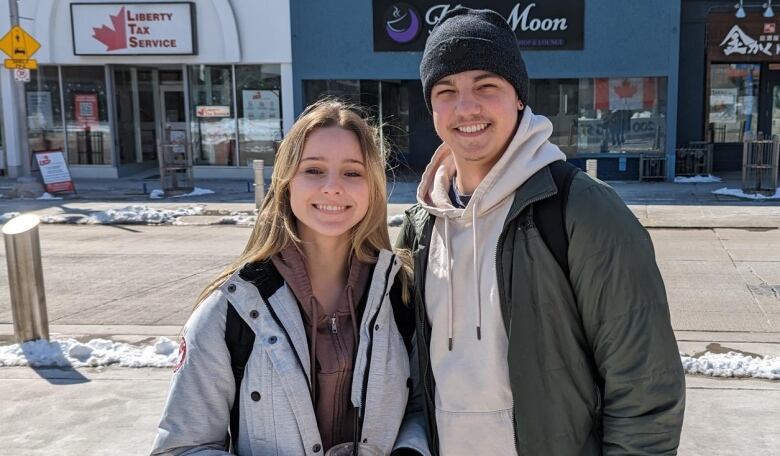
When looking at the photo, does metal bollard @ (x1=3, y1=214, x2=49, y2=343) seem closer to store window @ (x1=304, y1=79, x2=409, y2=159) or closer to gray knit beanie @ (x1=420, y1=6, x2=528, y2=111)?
gray knit beanie @ (x1=420, y1=6, x2=528, y2=111)

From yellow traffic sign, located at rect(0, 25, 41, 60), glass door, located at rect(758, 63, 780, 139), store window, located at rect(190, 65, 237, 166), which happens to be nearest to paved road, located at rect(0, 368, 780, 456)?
yellow traffic sign, located at rect(0, 25, 41, 60)

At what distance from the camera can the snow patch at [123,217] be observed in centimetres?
1269

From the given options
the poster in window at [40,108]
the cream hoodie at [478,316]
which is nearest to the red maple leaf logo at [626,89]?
the poster in window at [40,108]

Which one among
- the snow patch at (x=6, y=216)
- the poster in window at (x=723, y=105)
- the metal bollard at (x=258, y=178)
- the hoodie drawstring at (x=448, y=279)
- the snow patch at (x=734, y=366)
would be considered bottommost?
the snow patch at (x=734, y=366)

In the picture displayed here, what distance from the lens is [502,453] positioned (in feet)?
6.54

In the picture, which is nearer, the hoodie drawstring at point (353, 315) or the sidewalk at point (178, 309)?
the hoodie drawstring at point (353, 315)

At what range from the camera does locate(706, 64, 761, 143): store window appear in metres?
19.1

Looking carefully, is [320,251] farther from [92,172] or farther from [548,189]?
[92,172]

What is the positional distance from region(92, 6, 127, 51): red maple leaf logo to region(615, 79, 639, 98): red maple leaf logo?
12.7 metres

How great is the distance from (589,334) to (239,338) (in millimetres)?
944

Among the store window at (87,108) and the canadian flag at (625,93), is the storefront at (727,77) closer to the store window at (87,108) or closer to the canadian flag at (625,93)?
the canadian flag at (625,93)

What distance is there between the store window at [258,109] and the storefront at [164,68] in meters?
0.03

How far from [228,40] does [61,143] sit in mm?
5550

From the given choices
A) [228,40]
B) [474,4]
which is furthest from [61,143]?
[474,4]
